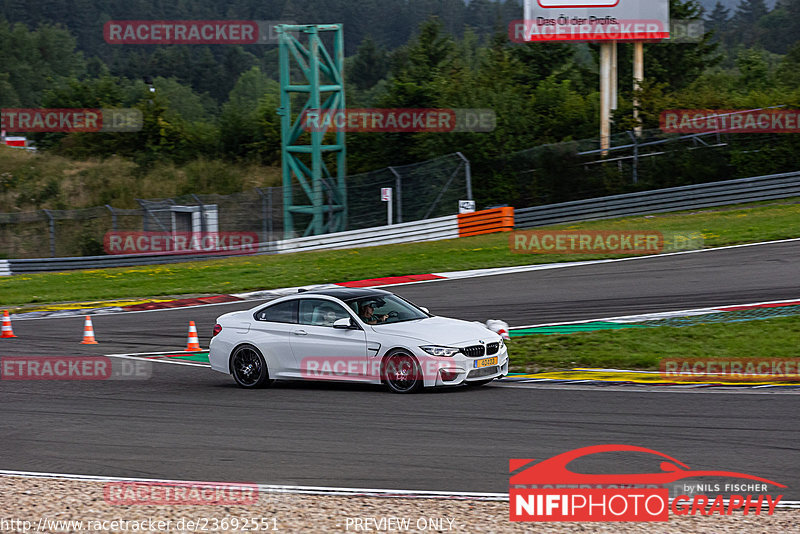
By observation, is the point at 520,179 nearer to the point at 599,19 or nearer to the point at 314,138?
the point at 599,19

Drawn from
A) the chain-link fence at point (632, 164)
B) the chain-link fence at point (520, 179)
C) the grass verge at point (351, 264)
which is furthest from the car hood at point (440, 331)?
the chain-link fence at point (632, 164)

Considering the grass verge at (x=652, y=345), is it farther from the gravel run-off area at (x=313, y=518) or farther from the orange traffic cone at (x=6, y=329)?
the orange traffic cone at (x=6, y=329)

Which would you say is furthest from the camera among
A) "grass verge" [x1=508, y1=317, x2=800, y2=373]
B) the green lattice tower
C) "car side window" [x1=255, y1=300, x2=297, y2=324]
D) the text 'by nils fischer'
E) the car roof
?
the text 'by nils fischer'

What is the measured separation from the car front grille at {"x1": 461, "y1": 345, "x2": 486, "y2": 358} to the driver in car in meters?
1.32

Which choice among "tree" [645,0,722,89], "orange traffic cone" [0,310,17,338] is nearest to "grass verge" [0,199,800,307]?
"orange traffic cone" [0,310,17,338]

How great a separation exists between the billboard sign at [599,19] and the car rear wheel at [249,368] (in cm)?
2452

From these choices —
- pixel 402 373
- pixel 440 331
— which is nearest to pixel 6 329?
pixel 402 373

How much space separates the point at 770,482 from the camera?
7.83 meters

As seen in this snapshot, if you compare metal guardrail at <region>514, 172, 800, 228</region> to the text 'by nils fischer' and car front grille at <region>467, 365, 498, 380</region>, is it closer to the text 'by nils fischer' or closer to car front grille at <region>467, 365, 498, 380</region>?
car front grille at <region>467, 365, 498, 380</region>

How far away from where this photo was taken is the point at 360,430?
33.4 feet

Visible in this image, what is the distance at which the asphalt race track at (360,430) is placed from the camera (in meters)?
8.60

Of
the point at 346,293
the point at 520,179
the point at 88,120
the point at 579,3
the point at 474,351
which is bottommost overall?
the point at 474,351

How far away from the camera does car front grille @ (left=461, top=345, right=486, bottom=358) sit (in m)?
12.2

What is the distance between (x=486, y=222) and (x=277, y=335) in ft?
65.5
